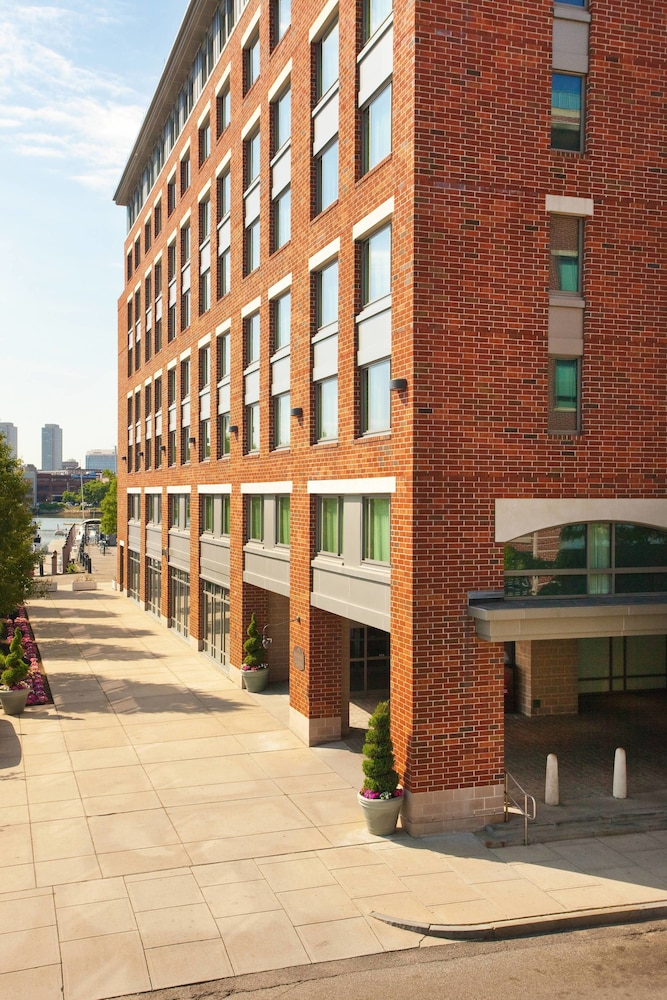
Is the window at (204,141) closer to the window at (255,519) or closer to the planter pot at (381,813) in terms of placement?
the window at (255,519)

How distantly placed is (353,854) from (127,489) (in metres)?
39.9

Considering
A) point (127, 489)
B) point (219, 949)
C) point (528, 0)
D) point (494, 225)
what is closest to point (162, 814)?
point (219, 949)

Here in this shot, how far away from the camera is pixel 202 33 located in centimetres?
3106

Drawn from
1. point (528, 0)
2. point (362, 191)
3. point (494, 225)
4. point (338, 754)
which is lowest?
point (338, 754)

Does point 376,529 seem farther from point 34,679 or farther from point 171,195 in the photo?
point 171,195

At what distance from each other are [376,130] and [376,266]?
254 cm

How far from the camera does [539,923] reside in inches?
424

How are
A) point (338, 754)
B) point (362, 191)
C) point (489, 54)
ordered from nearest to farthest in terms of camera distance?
point (489, 54)
point (362, 191)
point (338, 754)

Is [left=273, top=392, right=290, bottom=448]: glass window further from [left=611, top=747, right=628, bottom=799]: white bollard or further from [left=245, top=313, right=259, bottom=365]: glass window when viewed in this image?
[left=611, top=747, right=628, bottom=799]: white bollard

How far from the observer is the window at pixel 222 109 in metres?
28.2

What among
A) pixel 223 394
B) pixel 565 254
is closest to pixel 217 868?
pixel 565 254

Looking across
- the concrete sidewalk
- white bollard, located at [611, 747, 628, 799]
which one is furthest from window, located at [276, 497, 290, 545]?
white bollard, located at [611, 747, 628, 799]

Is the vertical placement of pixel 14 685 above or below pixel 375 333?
below

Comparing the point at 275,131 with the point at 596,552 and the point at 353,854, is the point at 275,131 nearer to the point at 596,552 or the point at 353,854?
the point at 596,552
